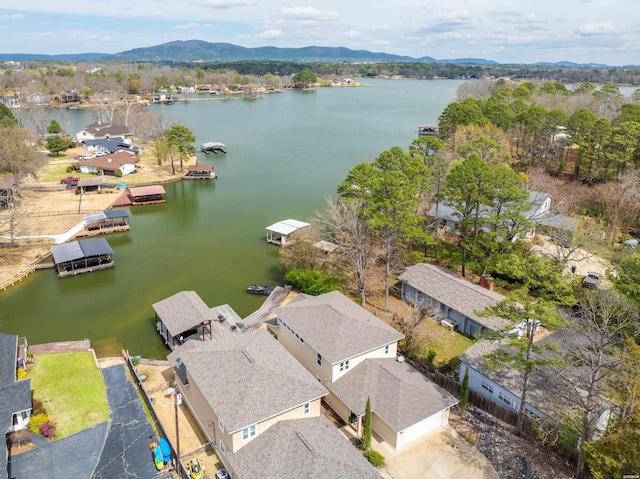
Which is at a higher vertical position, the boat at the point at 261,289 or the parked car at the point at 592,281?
the parked car at the point at 592,281

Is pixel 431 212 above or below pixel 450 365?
above

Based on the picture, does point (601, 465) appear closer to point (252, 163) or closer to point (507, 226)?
point (507, 226)

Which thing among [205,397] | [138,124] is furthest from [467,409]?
[138,124]

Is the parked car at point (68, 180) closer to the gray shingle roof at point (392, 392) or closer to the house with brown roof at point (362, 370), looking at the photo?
the house with brown roof at point (362, 370)

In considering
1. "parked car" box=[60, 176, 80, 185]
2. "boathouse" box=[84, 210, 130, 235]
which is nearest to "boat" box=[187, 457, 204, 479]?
"boathouse" box=[84, 210, 130, 235]

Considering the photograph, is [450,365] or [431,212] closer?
[450,365]

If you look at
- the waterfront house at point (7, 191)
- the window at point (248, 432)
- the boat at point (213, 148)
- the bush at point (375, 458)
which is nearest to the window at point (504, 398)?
the bush at point (375, 458)
